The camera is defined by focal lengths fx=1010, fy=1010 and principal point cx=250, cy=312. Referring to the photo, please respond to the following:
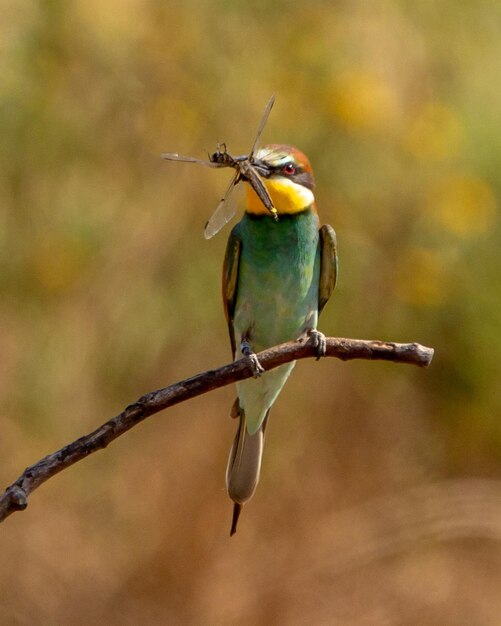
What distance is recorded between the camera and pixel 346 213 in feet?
11.9

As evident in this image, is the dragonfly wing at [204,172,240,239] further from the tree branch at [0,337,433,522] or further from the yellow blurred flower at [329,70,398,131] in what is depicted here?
the yellow blurred flower at [329,70,398,131]

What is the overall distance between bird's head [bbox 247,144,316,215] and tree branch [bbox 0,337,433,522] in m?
0.85

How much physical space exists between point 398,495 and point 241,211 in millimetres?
1286

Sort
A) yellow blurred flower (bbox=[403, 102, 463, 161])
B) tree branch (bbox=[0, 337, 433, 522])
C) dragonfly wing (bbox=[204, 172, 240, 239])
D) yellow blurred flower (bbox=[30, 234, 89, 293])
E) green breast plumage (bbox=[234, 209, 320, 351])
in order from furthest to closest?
yellow blurred flower (bbox=[403, 102, 463, 161])
yellow blurred flower (bbox=[30, 234, 89, 293])
green breast plumage (bbox=[234, 209, 320, 351])
dragonfly wing (bbox=[204, 172, 240, 239])
tree branch (bbox=[0, 337, 433, 522])

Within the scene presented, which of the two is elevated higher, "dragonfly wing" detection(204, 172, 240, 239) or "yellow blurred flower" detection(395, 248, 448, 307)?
"yellow blurred flower" detection(395, 248, 448, 307)

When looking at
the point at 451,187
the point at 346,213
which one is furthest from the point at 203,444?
the point at 451,187

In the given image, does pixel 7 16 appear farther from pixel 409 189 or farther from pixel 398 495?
pixel 398 495

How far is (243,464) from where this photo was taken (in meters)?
2.46

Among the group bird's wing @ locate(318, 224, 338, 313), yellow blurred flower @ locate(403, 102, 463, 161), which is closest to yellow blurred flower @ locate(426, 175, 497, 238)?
yellow blurred flower @ locate(403, 102, 463, 161)

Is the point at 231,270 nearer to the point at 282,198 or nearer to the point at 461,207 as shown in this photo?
the point at 282,198

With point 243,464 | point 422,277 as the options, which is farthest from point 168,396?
point 422,277

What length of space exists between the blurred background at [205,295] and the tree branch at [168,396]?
188 centimetres

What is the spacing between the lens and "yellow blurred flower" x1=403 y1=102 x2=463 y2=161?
3740 millimetres

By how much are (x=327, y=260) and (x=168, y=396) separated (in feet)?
4.04
